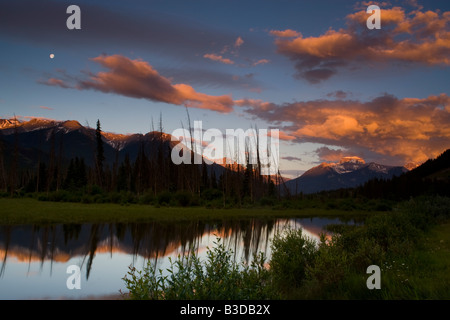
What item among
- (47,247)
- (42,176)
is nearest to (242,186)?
(42,176)

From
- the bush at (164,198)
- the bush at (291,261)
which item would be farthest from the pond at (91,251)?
the bush at (164,198)

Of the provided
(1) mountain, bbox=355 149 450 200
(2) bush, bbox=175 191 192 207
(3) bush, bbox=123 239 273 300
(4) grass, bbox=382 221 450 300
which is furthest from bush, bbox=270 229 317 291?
(1) mountain, bbox=355 149 450 200

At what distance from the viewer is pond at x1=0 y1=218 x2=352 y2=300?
43.8 feet

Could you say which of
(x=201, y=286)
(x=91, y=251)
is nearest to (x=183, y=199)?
(x=91, y=251)

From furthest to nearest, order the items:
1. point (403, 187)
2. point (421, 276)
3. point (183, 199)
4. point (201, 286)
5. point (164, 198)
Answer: point (403, 187)
point (164, 198)
point (183, 199)
point (421, 276)
point (201, 286)

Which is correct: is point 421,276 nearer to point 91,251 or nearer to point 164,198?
point 91,251

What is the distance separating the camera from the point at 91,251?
68.0ft

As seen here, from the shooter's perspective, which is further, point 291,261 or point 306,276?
point 291,261

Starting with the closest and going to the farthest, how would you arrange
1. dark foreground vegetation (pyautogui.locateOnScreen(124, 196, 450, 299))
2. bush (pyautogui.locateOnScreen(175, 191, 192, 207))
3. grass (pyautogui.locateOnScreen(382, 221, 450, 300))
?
dark foreground vegetation (pyautogui.locateOnScreen(124, 196, 450, 299)) → grass (pyautogui.locateOnScreen(382, 221, 450, 300)) → bush (pyautogui.locateOnScreen(175, 191, 192, 207))

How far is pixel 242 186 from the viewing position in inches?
3787

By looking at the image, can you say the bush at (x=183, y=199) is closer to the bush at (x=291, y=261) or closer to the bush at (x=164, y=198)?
the bush at (x=164, y=198)

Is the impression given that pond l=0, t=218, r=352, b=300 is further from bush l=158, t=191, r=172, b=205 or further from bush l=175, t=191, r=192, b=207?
bush l=158, t=191, r=172, b=205

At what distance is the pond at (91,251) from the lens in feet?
43.8
